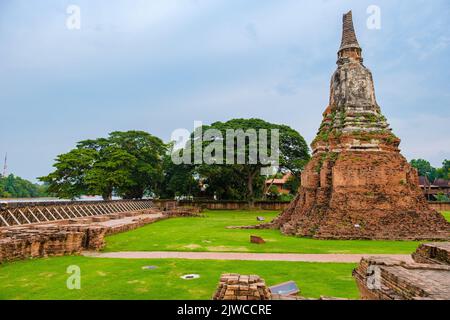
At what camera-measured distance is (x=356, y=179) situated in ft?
58.9

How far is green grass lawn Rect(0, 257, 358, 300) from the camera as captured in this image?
281 inches

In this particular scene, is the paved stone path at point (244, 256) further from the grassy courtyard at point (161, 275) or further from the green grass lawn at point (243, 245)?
the green grass lawn at point (243, 245)

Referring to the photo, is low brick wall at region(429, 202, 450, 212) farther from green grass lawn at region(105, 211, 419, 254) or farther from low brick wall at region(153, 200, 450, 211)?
green grass lawn at region(105, 211, 419, 254)

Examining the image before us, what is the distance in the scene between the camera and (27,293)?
23.8 feet

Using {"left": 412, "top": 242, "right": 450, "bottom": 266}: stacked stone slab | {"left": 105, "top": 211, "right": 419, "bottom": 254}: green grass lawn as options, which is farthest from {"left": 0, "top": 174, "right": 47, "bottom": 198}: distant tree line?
{"left": 412, "top": 242, "right": 450, "bottom": 266}: stacked stone slab

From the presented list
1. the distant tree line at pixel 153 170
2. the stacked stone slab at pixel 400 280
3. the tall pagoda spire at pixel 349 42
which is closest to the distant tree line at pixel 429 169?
the distant tree line at pixel 153 170

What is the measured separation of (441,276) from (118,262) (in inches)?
348

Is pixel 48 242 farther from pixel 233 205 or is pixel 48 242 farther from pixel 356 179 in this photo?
pixel 233 205

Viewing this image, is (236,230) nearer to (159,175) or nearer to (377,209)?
(377,209)

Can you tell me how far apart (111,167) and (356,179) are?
28.4 meters

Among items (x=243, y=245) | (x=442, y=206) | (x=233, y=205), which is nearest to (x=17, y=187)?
(x=233, y=205)

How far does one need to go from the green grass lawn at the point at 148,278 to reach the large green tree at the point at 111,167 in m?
26.5

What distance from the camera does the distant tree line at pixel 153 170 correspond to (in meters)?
35.9

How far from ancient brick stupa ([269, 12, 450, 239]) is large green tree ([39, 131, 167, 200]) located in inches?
895
